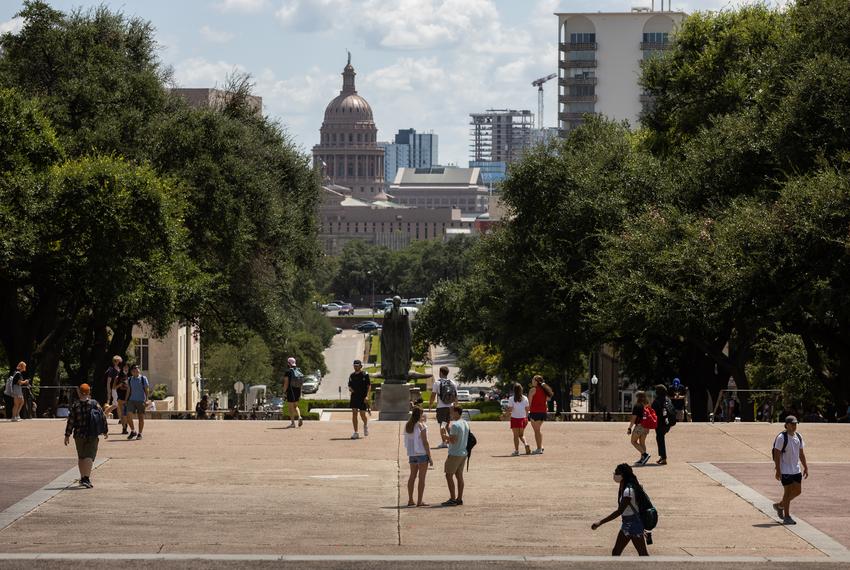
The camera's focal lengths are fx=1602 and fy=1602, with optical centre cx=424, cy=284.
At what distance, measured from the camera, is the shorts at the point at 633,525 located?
721 inches

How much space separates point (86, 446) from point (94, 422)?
37cm

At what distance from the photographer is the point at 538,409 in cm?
2886

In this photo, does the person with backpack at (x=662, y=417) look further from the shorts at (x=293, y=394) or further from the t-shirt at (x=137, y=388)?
the t-shirt at (x=137, y=388)

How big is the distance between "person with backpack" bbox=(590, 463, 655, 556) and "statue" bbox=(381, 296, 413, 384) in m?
18.3

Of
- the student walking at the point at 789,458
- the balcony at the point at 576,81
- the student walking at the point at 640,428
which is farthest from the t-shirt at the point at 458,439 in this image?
the balcony at the point at 576,81

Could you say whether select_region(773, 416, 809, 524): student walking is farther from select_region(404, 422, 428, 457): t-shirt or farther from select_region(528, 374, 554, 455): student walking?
select_region(528, 374, 554, 455): student walking

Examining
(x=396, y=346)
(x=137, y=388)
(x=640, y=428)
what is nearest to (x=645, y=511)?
(x=640, y=428)

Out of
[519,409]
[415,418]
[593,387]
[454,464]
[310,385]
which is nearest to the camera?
[415,418]

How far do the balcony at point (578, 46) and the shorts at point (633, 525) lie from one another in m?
170

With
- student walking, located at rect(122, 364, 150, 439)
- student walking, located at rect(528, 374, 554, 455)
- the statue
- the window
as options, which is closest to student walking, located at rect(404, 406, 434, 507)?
student walking, located at rect(528, 374, 554, 455)

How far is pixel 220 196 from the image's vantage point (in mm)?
49094

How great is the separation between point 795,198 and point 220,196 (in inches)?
700

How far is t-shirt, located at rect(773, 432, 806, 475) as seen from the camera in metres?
21.2

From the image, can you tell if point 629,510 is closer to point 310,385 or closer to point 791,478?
point 791,478
